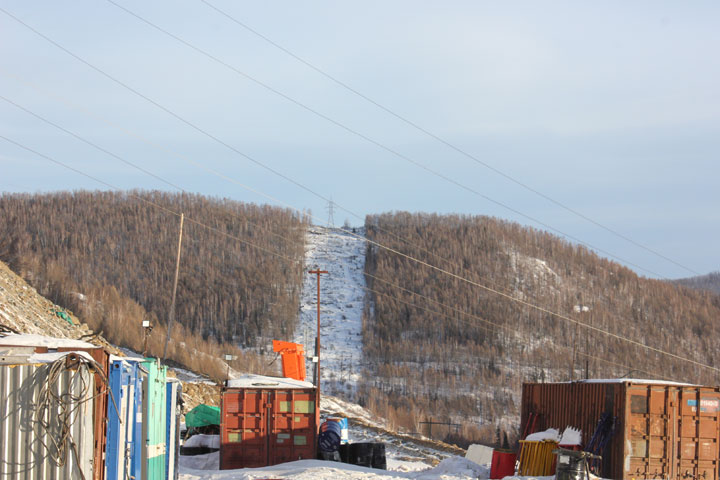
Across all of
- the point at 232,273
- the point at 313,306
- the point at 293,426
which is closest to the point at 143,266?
the point at 232,273

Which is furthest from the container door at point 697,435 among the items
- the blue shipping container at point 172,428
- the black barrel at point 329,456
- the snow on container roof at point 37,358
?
the snow on container roof at point 37,358

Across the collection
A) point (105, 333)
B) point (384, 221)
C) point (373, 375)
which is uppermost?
point (384, 221)

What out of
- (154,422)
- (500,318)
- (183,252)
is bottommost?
(500,318)

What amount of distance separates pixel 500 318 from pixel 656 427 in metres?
89.1

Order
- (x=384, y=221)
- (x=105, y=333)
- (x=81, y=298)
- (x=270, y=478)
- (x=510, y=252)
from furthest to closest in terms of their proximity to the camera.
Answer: (x=384, y=221), (x=510, y=252), (x=81, y=298), (x=105, y=333), (x=270, y=478)

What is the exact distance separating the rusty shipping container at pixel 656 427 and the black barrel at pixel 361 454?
269 inches

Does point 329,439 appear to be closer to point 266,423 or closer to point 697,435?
point 266,423

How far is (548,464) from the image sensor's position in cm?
2002

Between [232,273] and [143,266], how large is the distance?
40.4 feet

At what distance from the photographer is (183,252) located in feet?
379

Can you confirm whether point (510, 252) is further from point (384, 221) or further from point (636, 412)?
point (636, 412)

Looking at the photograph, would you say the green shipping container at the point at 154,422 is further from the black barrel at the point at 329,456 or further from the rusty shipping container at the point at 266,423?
the black barrel at the point at 329,456

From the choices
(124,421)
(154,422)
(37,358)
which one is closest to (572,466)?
(154,422)

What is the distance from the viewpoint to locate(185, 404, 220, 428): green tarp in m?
29.3
